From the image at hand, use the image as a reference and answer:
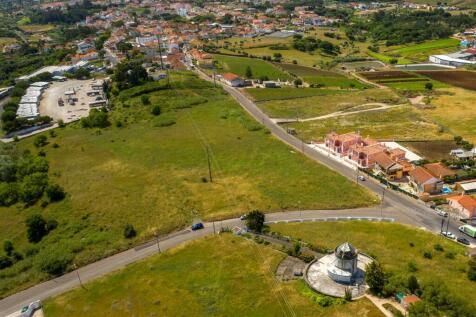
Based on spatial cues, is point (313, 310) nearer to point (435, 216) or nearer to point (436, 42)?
point (435, 216)

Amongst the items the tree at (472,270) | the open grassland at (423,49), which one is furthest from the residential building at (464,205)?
the open grassland at (423,49)

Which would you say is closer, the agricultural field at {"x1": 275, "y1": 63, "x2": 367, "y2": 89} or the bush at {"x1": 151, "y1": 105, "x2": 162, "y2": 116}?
the bush at {"x1": 151, "y1": 105, "x2": 162, "y2": 116}

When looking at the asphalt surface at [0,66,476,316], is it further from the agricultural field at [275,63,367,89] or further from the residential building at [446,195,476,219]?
the agricultural field at [275,63,367,89]

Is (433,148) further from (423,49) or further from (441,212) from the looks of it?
(423,49)

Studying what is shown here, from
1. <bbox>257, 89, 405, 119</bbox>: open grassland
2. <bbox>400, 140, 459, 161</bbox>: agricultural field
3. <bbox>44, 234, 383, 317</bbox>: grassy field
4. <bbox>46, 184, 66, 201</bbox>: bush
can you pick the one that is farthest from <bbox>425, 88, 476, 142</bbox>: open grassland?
<bbox>46, 184, 66, 201</bbox>: bush

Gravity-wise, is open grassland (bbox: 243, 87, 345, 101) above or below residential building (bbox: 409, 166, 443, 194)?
above

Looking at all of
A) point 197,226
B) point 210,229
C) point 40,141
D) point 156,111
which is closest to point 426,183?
point 210,229

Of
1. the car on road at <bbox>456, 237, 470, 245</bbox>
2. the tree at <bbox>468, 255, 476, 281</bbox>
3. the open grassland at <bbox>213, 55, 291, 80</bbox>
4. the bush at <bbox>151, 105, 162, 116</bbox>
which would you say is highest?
the open grassland at <bbox>213, 55, 291, 80</bbox>

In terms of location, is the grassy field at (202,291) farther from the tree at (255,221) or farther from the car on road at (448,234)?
the car on road at (448,234)
